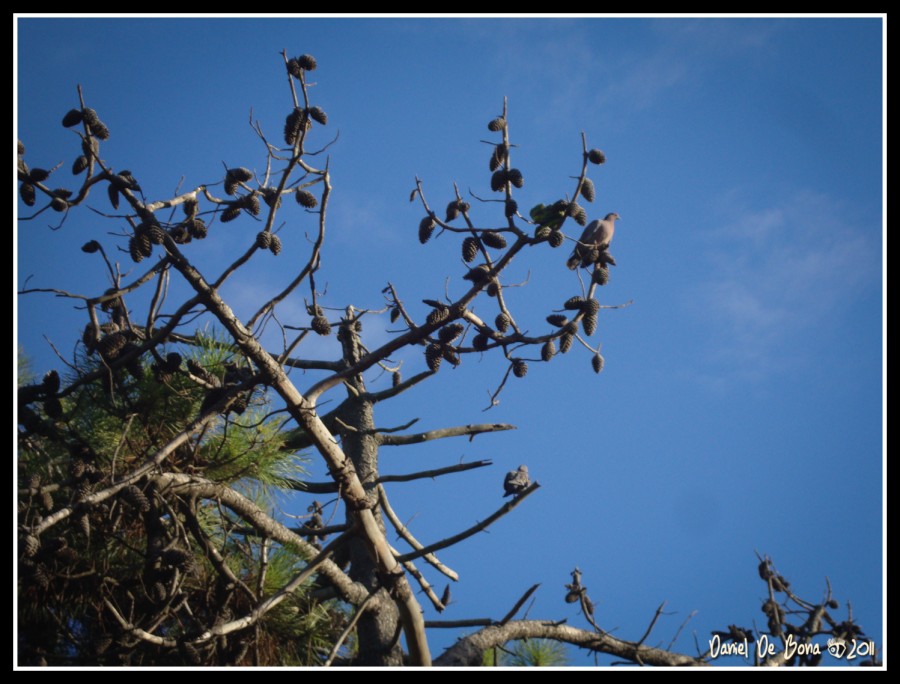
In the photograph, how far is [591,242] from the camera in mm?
3850

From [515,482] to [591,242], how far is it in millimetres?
1216

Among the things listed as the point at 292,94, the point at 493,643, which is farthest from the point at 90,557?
the point at 292,94

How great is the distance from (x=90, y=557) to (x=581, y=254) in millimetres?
2177

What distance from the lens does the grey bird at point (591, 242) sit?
10.3ft

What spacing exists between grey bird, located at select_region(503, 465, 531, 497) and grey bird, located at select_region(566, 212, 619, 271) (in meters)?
0.81

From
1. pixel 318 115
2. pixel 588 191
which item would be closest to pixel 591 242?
pixel 588 191

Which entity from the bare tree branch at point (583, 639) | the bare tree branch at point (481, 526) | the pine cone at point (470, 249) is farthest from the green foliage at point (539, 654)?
the pine cone at point (470, 249)

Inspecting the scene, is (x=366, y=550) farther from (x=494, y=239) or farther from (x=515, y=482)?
(x=494, y=239)

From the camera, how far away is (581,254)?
3227 mm

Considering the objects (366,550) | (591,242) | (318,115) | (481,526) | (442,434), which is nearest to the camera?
(318,115)

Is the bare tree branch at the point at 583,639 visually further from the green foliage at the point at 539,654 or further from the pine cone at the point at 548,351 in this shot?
the pine cone at the point at 548,351

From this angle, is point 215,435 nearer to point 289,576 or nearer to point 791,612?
point 289,576

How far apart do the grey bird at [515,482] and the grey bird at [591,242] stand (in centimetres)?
81
